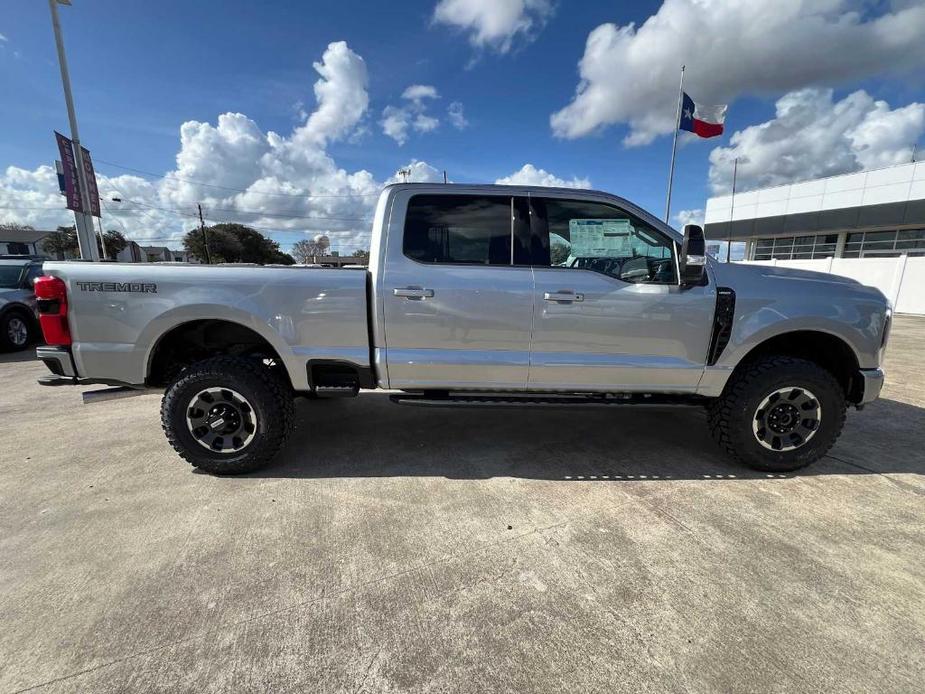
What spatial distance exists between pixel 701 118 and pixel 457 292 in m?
17.0

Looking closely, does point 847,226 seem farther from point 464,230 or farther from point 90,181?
point 90,181

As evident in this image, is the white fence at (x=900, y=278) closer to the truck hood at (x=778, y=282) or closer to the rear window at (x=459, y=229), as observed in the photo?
the truck hood at (x=778, y=282)

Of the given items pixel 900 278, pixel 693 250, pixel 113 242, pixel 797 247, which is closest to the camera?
pixel 693 250

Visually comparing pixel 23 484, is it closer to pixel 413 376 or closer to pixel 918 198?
pixel 413 376

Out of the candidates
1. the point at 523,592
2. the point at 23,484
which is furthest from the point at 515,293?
the point at 23,484

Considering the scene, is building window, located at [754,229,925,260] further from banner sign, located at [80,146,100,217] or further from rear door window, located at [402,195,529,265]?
banner sign, located at [80,146,100,217]

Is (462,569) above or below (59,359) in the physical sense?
below

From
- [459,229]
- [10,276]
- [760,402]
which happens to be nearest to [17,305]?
[10,276]

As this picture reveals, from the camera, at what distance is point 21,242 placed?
56969 mm

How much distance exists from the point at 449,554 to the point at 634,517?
1.18 meters

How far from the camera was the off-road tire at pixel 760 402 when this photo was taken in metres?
3.08

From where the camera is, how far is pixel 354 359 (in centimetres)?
307

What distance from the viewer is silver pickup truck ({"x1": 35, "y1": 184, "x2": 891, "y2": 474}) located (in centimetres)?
296

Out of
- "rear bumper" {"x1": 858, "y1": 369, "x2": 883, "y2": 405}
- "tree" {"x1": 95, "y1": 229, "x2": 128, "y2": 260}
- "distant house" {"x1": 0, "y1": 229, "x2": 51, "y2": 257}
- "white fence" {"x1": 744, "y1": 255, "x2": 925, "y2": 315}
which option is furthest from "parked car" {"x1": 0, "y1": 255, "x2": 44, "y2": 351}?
"distant house" {"x1": 0, "y1": 229, "x2": 51, "y2": 257}
